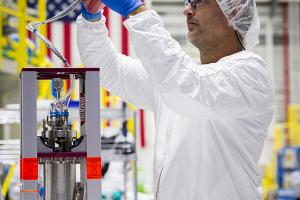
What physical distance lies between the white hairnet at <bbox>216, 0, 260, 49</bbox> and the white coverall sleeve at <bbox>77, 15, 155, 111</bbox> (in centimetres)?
46

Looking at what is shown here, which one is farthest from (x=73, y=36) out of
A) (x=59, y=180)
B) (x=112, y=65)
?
(x=59, y=180)

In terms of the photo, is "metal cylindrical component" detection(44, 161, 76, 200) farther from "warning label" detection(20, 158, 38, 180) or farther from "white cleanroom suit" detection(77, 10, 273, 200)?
"white cleanroom suit" detection(77, 10, 273, 200)

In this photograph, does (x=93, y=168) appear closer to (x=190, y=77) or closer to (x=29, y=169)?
(x=29, y=169)

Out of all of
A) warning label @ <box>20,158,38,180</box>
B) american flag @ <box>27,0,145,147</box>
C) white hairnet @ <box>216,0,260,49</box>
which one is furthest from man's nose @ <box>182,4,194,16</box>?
american flag @ <box>27,0,145,147</box>

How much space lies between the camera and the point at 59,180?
178 centimetres

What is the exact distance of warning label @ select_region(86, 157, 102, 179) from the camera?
1716 mm

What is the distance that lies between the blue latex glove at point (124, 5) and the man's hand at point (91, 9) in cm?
20

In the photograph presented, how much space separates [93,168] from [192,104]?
51cm

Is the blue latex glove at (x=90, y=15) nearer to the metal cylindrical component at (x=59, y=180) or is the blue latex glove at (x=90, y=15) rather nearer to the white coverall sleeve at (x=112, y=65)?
the white coverall sleeve at (x=112, y=65)

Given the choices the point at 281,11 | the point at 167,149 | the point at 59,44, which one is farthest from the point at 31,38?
the point at 281,11

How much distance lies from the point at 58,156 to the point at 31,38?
5.49 metres

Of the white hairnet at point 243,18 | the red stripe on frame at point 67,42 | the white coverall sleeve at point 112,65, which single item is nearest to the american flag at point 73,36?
the red stripe on frame at point 67,42

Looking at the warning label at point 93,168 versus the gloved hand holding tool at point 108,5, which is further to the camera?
the gloved hand holding tool at point 108,5

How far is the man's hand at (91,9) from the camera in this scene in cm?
225
